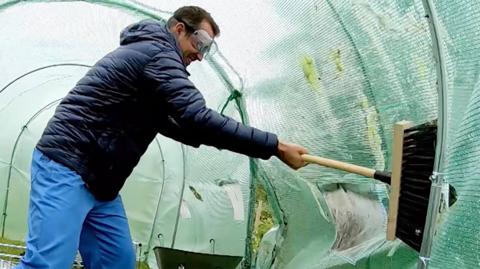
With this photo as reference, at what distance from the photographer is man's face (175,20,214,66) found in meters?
3.84

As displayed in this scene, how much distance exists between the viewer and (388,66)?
375 centimetres

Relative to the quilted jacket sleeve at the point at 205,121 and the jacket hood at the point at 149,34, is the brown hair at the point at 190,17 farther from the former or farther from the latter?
the quilted jacket sleeve at the point at 205,121

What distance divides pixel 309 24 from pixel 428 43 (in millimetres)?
1152

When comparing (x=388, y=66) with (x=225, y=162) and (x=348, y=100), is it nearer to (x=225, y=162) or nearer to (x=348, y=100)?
(x=348, y=100)

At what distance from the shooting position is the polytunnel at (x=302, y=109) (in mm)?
2992

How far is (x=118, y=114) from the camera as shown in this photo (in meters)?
3.80

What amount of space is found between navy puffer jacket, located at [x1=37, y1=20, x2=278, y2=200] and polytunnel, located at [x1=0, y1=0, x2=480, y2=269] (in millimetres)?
818

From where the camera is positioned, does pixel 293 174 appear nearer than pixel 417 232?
No

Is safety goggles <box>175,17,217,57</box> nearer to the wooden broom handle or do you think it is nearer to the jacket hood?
the jacket hood

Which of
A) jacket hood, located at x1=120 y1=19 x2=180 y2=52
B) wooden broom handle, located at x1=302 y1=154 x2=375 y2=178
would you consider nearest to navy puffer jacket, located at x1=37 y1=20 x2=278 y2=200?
jacket hood, located at x1=120 y1=19 x2=180 y2=52

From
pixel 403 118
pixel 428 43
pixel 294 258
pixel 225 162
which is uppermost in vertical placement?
pixel 428 43

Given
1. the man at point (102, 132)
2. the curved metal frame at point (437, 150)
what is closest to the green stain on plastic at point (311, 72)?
the man at point (102, 132)

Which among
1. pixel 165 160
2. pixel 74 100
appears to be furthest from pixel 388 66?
pixel 165 160

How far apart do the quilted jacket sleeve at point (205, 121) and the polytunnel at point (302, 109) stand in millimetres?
618
